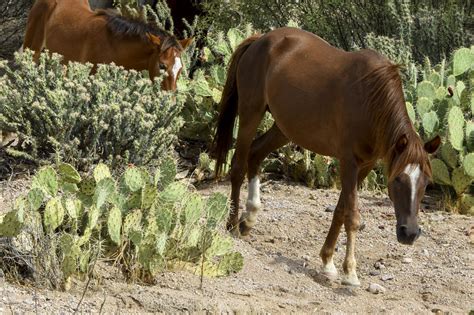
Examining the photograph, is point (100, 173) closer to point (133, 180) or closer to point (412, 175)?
point (133, 180)

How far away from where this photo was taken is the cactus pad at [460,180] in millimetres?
8469

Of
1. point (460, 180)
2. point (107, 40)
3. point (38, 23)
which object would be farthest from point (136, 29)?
Answer: point (460, 180)

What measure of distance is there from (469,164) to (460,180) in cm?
20

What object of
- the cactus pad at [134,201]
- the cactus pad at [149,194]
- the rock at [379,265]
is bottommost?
the rock at [379,265]

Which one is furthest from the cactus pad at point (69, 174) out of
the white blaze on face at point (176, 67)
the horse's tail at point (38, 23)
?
the horse's tail at point (38, 23)

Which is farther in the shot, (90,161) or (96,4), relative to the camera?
(96,4)

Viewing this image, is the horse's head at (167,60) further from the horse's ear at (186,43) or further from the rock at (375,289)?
the rock at (375,289)

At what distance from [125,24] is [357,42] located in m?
3.56

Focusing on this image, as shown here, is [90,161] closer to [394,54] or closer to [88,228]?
[88,228]

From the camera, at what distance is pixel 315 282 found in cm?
691

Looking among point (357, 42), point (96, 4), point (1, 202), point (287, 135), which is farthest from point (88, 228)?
point (96, 4)

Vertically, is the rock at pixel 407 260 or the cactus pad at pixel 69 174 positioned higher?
the cactus pad at pixel 69 174

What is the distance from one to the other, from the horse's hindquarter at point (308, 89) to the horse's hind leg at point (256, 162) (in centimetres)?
44

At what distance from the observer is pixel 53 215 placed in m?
5.75
